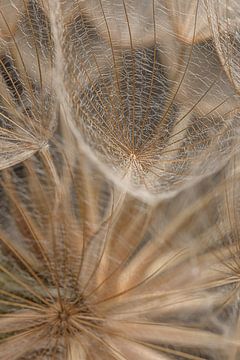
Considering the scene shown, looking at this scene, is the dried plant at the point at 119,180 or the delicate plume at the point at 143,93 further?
the delicate plume at the point at 143,93

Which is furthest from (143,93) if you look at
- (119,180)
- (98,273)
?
(98,273)

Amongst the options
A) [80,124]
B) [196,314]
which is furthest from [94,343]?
[80,124]

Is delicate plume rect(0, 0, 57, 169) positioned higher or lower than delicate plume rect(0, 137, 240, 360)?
higher

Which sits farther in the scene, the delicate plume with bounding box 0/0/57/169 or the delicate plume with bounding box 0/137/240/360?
the delicate plume with bounding box 0/0/57/169

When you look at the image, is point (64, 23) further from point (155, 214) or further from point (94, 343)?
point (94, 343)

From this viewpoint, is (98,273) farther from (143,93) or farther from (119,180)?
(143,93)

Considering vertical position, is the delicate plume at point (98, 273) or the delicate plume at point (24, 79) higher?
the delicate plume at point (24, 79)

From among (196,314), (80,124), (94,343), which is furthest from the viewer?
(80,124)

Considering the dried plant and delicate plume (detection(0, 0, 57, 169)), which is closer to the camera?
the dried plant
